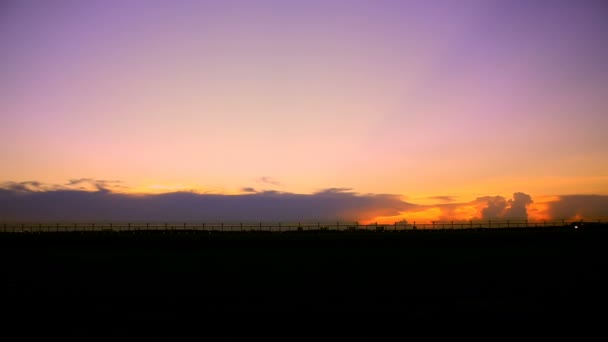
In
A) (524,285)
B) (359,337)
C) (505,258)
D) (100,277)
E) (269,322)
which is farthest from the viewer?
(505,258)

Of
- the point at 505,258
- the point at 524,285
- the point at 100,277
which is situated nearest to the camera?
the point at 524,285

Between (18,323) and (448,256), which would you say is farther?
(448,256)

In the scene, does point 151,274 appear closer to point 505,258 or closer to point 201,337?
point 201,337

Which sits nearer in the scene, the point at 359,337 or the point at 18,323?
the point at 359,337

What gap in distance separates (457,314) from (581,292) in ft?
16.0

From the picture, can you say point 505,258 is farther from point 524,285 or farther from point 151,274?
point 151,274

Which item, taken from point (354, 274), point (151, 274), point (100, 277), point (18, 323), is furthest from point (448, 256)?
point (18, 323)

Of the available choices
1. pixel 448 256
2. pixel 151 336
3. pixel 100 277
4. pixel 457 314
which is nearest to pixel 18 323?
pixel 151 336

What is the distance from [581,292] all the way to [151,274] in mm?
14798

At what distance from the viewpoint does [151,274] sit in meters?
19.3

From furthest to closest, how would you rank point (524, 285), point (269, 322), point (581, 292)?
point (524, 285) → point (581, 292) → point (269, 322)

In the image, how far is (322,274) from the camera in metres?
18.6

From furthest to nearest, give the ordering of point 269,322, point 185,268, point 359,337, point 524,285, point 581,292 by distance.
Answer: point 185,268 → point 524,285 → point 581,292 → point 269,322 → point 359,337

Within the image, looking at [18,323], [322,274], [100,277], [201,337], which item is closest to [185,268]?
[100,277]
